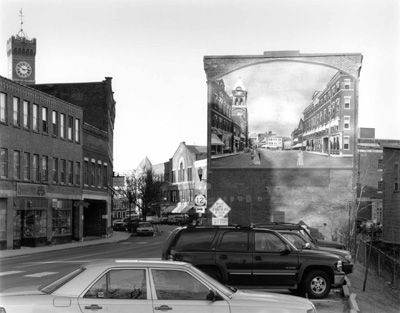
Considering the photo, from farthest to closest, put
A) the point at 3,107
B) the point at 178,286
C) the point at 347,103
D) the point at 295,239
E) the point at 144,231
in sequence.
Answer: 1. the point at 144,231
2. the point at 347,103
3. the point at 3,107
4. the point at 295,239
5. the point at 178,286

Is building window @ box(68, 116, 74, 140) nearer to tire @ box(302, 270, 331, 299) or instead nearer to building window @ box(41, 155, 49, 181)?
building window @ box(41, 155, 49, 181)

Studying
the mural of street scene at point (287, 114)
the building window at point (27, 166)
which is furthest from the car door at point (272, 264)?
the mural of street scene at point (287, 114)

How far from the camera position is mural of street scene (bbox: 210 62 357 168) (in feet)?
173

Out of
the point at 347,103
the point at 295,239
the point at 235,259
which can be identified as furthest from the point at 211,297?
the point at 347,103

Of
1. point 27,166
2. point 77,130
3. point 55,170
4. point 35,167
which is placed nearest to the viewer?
point 27,166

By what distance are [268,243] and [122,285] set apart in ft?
21.6

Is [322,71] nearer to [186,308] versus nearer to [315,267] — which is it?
[315,267]

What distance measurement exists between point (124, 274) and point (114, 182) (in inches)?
2078

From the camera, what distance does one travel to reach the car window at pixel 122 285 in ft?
25.8

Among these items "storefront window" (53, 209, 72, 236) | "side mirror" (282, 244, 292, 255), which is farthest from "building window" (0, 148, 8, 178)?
"side mirror" (282, 244, 292, 255)

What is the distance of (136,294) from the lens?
7.91 m

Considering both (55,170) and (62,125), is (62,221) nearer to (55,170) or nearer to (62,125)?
(55,170)

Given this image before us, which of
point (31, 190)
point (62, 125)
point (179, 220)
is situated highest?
point (62, 125)

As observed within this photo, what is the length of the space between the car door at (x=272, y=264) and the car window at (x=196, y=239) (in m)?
1.04
